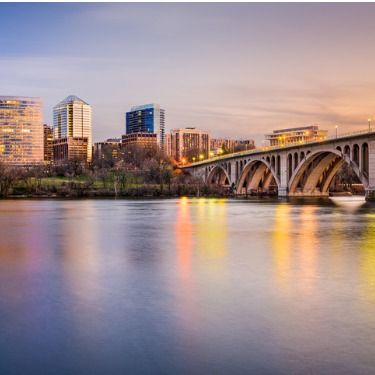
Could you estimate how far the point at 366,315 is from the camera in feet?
43.0

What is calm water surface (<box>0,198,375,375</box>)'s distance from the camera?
10.1 m

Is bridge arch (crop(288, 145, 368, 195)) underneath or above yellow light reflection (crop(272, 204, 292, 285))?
above

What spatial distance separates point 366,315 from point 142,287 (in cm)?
695

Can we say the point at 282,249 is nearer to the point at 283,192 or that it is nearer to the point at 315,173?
the point at 315,173

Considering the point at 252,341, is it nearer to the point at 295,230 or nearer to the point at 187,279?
the point at 187,279

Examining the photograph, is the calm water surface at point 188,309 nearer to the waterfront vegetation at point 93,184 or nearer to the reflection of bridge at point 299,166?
the reflection of bridge at point 299,166

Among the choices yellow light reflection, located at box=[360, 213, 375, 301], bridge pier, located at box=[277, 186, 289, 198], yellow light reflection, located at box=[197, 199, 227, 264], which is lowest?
yellow light reflection, located at box=[197, 199, 227, 264]

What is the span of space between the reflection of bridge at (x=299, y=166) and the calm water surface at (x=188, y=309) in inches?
2166

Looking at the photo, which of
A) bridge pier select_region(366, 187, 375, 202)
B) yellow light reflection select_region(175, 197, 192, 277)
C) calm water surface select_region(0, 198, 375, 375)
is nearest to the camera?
calm water surface select_region(0, 198, 375, 375)

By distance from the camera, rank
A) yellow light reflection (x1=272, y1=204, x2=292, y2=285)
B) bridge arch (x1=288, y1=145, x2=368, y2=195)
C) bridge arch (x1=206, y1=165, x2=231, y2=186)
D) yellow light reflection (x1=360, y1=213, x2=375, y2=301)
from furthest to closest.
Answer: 1. bridge arch (x1=206, y1=165, x2=231, y2=186)
2. bridge arch (x1=288, y1=145, x2=368, y2=195)
3. yellow light reflection (x1=272, y1=204, x2=292, y2=285)
4. yellow light reflection (x1=360, y1=213, x2=375, y2=301)

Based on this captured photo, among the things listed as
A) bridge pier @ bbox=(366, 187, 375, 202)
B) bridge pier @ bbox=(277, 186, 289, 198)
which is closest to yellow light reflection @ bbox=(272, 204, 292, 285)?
bridge pier @ bbox=(366, 187, 375, 202)

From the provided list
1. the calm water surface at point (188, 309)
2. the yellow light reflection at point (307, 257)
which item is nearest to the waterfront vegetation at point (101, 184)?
the yellow light reflection at point (307, 257)

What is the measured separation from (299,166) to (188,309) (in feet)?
301

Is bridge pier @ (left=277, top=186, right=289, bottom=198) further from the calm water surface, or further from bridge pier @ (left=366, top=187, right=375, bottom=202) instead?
the calm water surface
